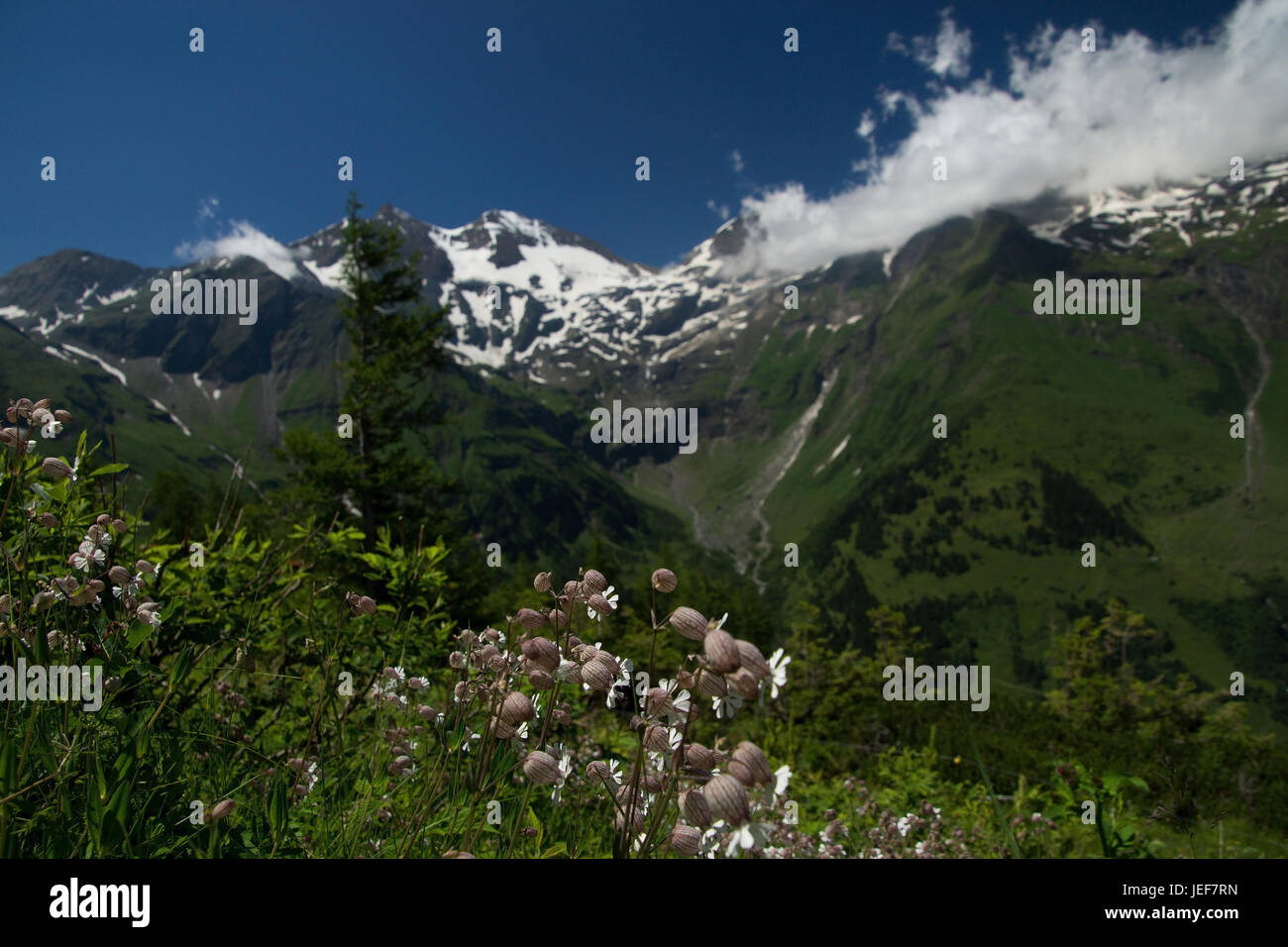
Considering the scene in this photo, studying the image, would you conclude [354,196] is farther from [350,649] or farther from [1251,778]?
[1251,778]

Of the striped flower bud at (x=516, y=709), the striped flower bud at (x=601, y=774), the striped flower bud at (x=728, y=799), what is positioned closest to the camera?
the striped flower bud at (x=728, y=799)

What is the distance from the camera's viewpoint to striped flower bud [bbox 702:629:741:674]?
1247mm

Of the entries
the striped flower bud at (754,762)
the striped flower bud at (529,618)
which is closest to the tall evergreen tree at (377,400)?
the striped flower bud at (529,618)

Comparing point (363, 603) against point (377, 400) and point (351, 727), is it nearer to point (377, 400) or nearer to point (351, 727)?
point (351, 727)

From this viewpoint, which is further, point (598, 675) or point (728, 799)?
point (598, 675)

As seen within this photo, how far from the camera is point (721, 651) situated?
50.9 inches

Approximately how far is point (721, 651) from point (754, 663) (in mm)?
107

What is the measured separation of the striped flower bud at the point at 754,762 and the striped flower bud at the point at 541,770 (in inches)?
20.5
